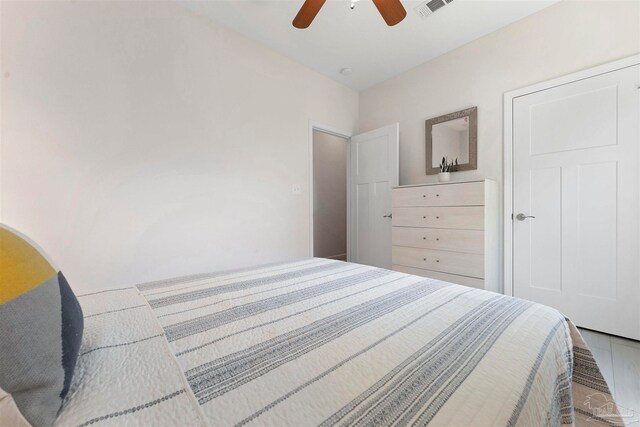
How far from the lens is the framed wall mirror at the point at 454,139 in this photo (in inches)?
104

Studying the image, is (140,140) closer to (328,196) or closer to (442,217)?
(442,217)

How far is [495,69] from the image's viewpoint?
250 cm

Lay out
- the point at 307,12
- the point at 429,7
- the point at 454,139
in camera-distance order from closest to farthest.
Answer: the point at 307,12 < the point at 429,7 < the point at 454,139

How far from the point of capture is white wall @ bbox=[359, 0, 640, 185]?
77.4 inches

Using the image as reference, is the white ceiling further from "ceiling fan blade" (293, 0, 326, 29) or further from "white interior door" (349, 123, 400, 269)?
"white interior door" (349, 123, 400, 269)

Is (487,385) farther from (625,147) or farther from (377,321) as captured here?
(625,147)

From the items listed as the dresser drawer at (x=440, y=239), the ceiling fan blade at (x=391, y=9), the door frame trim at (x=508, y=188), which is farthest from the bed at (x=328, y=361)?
the door frame trim at (x=508, y=188)

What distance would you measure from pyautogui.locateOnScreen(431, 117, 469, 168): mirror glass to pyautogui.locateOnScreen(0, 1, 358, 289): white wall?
Answer: 1.64 m

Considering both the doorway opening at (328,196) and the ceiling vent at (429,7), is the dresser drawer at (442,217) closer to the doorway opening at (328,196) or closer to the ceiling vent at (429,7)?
the ceiling vent at (429,7)

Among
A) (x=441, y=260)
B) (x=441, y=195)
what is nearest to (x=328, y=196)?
(x=441, y=195)

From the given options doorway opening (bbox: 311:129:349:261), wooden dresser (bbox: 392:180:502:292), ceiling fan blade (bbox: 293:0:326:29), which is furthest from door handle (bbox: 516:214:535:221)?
doorway opening (bbox: 311:129:349:261)

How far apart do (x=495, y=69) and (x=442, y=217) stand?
5.05ft

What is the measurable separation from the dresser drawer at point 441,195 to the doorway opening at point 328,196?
1969 mm

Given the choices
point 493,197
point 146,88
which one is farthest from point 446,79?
point 146,88
